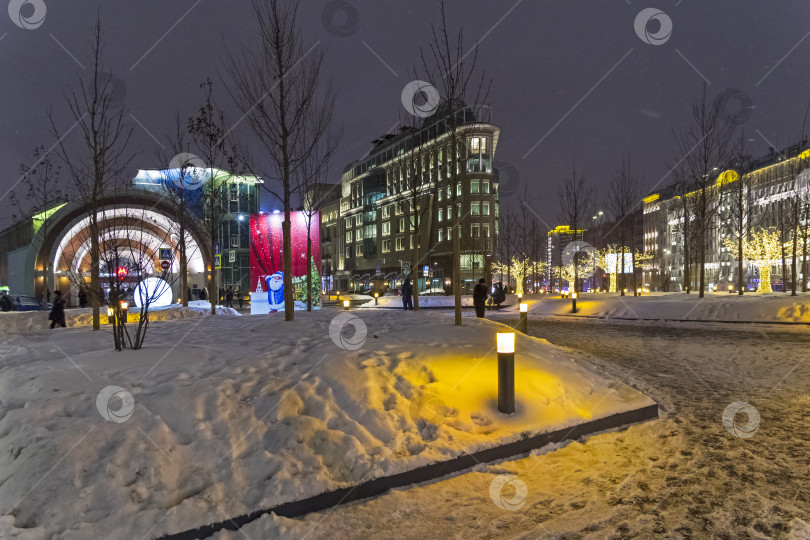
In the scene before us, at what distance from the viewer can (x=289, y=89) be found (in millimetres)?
12516

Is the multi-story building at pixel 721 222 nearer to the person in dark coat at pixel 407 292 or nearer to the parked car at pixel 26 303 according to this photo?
the person in dark coat at pixel 407 292

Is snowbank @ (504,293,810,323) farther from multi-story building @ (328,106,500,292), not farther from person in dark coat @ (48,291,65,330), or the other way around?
person in dark coat @ (48,291,65,330)

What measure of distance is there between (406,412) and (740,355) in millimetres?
9724

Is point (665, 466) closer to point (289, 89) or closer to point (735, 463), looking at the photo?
point (735, 463)

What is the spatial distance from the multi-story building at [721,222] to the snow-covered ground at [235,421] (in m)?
31.2

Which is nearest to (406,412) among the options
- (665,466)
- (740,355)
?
(665,466)
